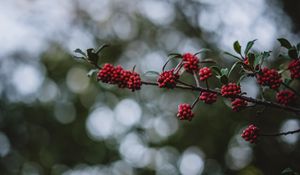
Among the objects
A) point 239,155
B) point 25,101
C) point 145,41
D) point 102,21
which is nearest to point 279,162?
point 239,155

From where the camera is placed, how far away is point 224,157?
6.48 metres

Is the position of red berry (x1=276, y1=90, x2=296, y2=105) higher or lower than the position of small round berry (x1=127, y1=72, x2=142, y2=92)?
higher

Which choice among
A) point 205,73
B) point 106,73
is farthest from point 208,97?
point 106,73

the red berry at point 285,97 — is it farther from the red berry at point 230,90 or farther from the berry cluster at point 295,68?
the red berry at point 230,90

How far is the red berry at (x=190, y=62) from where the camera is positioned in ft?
5.04

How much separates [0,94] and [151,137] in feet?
11.5

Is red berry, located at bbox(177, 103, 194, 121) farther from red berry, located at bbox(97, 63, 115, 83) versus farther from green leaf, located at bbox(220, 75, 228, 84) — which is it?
red berry, located at bbox(97, 63, 115, 83)

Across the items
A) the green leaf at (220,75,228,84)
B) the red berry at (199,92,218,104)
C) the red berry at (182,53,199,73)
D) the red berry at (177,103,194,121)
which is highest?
the red berry at (182,53,199,73)

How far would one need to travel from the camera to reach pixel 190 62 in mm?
1537

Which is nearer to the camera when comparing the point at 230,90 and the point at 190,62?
the point at 230,90

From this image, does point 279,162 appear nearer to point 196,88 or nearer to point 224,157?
point 224,157

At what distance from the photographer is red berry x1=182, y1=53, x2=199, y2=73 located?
60.5 inches

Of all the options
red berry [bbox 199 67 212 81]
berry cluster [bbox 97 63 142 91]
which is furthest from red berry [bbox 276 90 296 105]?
berry cluster [bbox 97 63 142 91]

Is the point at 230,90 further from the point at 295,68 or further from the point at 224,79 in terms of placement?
the point at 295,68
